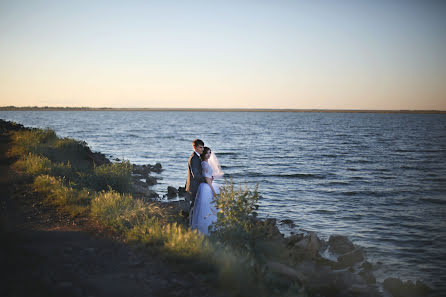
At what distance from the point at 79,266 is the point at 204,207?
3338 mm

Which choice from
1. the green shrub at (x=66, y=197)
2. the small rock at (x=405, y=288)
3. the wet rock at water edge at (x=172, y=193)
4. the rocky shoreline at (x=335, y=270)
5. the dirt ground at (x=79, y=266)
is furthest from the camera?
the wet rock at water edge at (x=172, y=193)

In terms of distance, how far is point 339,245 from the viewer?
10289 millimetres

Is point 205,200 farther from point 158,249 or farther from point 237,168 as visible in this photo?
point 237,168

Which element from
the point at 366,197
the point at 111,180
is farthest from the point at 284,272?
the point at 366,197

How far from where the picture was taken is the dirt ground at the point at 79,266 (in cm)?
484

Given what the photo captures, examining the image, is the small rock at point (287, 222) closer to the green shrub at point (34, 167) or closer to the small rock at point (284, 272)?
the small rock at point (284, 272)

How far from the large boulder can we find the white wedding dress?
14.7 feet

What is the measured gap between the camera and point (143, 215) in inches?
321

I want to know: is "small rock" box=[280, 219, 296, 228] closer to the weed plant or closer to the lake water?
the lake water

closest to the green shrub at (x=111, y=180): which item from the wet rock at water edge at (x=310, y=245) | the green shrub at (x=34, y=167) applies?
the green shrub at (x=34, y=167)

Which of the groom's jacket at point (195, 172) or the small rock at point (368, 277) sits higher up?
the groom's jacket at point (195, 172)

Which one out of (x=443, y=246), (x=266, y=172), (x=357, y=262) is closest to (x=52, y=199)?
(x=357, y=262)

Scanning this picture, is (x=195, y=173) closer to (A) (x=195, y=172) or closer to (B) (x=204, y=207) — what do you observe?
(A) (x=195, y=172)

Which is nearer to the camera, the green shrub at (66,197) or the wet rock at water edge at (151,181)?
the green shrub at (66,197)
